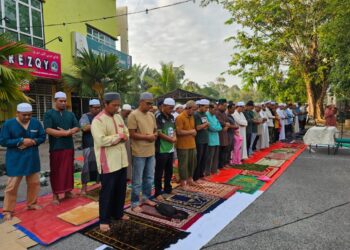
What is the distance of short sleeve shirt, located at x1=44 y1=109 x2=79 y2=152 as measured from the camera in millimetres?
3826

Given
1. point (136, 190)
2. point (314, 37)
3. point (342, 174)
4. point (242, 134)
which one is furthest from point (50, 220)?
point (314, 37)

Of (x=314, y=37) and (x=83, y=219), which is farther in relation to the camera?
(x=314, y=37)

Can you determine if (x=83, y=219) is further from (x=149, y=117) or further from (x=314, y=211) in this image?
(x=314, y=211)

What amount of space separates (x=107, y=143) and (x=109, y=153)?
0.47ft

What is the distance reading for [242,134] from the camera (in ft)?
22.7

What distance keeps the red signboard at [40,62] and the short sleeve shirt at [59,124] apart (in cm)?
625

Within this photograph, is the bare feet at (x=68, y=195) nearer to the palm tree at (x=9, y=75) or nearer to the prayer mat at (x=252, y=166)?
the palm tree at (x=9, y=75)

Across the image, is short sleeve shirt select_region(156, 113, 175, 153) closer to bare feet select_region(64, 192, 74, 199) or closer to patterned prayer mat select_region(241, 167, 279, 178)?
bare feet select_region(64, 192, 74, 199)

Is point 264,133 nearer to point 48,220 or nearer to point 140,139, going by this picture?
point 140,139

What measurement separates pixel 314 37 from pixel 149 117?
15501mm

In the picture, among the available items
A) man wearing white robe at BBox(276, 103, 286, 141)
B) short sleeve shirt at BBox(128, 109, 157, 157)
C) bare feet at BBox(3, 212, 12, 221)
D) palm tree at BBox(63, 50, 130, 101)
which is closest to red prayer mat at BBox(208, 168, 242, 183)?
short sleeve shirt at BBox(128, 109, 157, 157)

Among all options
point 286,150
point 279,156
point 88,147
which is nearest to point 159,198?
point 88,147

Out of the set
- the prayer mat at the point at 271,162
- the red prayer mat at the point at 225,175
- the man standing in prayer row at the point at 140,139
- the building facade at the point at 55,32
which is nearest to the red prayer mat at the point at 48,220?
the man standing in prayer row at the point at 140,139

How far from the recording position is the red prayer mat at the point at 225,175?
212 inches
